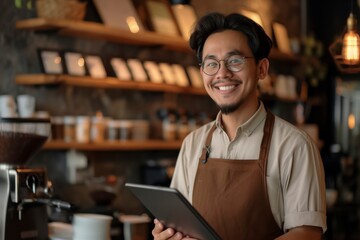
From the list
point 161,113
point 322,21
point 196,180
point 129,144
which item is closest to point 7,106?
point 129,144

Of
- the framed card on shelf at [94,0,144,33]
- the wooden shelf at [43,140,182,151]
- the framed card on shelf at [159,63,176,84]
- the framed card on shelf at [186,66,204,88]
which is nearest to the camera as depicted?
the wooden shelf at [43,140,182,151]

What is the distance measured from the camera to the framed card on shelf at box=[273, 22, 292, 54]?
720cm

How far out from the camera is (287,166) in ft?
8.00

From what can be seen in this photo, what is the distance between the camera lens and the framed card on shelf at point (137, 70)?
5.38 m

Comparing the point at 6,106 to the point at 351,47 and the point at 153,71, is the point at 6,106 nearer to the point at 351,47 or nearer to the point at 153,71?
the point at 153,71

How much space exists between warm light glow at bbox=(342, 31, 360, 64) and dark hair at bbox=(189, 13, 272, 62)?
54.8 inches

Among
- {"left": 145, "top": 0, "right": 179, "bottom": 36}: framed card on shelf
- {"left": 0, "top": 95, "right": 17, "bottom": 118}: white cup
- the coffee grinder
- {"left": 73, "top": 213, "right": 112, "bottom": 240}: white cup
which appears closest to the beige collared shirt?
{"left": 73, "top": 213, "right": 112, "bottom": 240}: white cup

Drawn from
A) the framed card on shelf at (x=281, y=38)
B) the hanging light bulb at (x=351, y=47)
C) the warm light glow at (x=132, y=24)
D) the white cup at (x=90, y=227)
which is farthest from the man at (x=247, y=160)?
the framed card on shelf at (x=281, y=38)

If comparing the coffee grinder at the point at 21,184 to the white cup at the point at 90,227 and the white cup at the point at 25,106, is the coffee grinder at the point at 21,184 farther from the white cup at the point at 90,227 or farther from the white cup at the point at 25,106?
the white cup at the point at 25,106

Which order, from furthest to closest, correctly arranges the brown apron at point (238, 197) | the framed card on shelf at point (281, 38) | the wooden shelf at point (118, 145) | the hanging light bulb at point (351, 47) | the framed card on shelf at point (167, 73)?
the framed card on shelf at point (281, 38)
the framed card on shelf at point (167, 73)
the wooden shelf at point (118, 145)
the hanging light bulb at point (351, 47)
the brown apron at point (238, 197)

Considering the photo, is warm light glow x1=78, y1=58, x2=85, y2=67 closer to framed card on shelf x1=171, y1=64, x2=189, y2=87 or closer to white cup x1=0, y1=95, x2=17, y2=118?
white cup x1=0, y1=95, x2=17, y2=118

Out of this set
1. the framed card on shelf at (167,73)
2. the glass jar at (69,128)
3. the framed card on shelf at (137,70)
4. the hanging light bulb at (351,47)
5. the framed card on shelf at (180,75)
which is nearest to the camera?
the hanging light bulb at (351,47)

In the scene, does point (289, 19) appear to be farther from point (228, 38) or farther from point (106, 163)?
point (228, 38)

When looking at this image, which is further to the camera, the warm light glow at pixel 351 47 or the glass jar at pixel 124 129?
the glass jar at pixel 124 129
